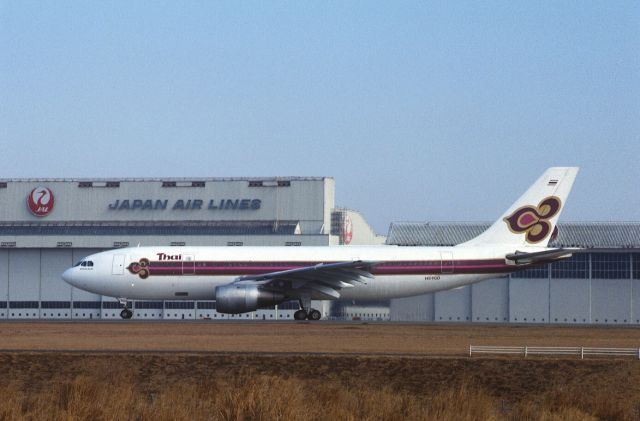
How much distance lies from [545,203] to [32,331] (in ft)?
88.5

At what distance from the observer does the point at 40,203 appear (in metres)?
75.9

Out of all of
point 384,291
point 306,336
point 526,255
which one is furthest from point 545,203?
point 306,336

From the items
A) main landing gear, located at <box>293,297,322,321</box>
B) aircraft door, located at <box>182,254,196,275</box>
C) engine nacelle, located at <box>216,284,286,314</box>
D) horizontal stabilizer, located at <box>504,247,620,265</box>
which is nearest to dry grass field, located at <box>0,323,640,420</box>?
engine nacelle, located at <box>216,284,286,314</box>

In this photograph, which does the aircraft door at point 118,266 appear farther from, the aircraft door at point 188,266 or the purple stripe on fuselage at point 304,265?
the aircraft door at point 188,266

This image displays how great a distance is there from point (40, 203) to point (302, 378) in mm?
47691

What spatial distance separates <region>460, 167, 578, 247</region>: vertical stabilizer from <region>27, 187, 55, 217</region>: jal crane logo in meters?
31.8

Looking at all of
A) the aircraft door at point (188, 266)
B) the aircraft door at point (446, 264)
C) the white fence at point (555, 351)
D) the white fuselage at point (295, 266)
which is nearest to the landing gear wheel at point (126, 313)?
the white fuselage at point (295, 266)

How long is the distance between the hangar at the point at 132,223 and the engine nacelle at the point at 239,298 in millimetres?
15153

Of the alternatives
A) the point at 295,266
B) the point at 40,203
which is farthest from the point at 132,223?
the point at 295,266

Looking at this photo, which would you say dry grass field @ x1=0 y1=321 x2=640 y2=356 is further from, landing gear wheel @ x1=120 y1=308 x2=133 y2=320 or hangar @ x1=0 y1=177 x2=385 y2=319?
hangar @ x1=0 y1=177 x2=385 y2=319

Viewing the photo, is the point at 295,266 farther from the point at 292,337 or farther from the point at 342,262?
the point at 292,337

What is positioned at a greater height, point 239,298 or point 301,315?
point 239,298

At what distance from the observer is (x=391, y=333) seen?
152ft

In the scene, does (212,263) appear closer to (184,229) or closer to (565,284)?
(184,229)
